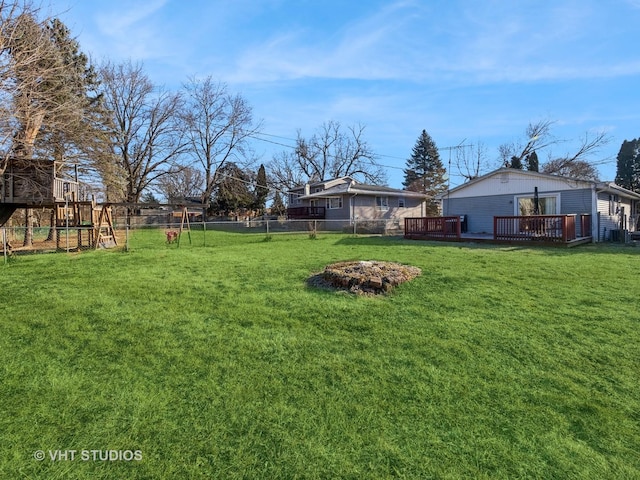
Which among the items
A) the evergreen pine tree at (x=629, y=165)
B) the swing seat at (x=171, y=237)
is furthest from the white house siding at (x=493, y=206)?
the evergreen pine tree at (x=629, y=165)

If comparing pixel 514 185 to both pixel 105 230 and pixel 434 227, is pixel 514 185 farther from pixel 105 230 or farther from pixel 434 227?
pixel 105 230

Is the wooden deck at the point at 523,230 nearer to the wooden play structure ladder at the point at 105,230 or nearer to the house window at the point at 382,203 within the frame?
the house window at the point at 382,203

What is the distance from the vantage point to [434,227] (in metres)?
15.9

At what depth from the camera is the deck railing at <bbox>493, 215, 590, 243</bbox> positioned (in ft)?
40.6

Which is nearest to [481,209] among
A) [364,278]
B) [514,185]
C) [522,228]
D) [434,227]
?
[514,185]

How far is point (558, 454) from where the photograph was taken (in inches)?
88.2

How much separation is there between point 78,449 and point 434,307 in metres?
4.22

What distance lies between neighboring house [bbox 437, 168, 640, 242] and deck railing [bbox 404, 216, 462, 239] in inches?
140

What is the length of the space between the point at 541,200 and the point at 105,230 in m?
21.3

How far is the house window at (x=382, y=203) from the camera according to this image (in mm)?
28359

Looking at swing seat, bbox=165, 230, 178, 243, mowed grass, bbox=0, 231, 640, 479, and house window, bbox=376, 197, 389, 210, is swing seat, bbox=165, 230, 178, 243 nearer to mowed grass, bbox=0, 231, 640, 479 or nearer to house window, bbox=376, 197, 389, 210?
mowed grass, bbox=0, 231, 640, 479

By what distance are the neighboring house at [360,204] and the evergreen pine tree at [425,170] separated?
2504cm

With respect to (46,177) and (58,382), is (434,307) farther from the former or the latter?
(46,177)

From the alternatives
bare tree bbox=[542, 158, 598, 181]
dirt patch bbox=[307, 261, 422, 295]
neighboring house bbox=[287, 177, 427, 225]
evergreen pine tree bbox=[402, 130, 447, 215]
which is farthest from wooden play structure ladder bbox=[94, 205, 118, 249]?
evergreen pine tree bbox=[402, 130, 447, 215]
